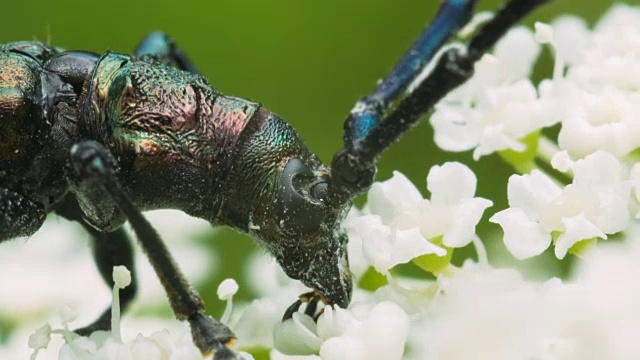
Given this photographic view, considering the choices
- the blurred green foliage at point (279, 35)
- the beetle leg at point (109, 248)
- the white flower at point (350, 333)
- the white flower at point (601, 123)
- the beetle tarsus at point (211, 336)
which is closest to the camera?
the white flower at point (350, 333)

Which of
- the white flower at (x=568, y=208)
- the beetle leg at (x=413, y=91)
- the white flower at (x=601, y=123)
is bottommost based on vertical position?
the white flower at (x=568, y=208)

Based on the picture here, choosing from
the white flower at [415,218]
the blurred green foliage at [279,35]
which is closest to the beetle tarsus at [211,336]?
the white flower at [415,218]

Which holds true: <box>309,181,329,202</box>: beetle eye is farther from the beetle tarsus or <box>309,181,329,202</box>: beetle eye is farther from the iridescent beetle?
the beetle tarsus

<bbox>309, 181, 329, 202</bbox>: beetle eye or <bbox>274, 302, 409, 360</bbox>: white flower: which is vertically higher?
<bbox>309, 181, 329, 202</bbox>: beetle eye

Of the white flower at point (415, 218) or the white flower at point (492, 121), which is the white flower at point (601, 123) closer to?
the white flower at point (492, 121)

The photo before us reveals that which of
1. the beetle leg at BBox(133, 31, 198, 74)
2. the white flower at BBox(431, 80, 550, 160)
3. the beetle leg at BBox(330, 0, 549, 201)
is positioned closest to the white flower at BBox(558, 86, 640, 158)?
the white flower at BBox(431, 80, 550, 160)

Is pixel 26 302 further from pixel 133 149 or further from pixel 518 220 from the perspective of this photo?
pixel 518 220
